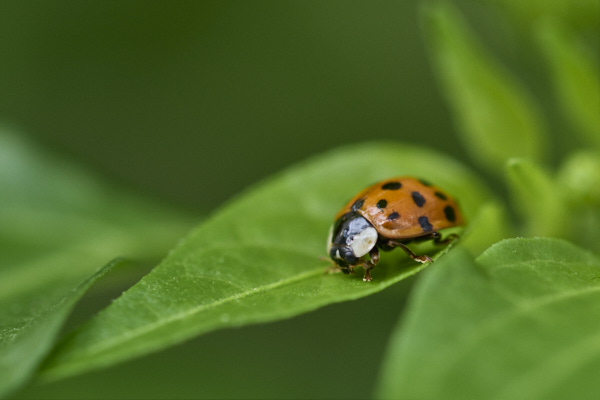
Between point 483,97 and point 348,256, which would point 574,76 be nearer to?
point 483,97

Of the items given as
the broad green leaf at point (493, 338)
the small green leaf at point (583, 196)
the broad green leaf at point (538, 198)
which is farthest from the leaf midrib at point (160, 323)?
the small green leaf at point (583, 196)

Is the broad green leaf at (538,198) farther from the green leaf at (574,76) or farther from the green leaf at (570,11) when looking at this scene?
the green leaf at (570,11)

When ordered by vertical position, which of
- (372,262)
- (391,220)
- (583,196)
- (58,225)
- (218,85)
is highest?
(218,85)

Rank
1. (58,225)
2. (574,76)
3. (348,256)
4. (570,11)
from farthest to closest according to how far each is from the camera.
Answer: (58,225) → (570,11) → (574,76) → (348,256)

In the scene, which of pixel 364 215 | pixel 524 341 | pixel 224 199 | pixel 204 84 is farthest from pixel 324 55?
pixel 524 341

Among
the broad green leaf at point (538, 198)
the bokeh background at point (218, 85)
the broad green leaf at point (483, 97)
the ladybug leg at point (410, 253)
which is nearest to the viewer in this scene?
the ladybug leg at point (410, 253)

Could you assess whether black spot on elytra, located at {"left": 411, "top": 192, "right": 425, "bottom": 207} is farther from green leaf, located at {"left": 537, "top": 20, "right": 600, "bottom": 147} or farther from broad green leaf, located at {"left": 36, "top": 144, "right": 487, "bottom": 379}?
green leaf, located at {"left": 537, "top": 20, "right": 600, "bottom": 147}

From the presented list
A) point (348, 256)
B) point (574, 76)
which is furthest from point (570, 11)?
point (348, 256)
